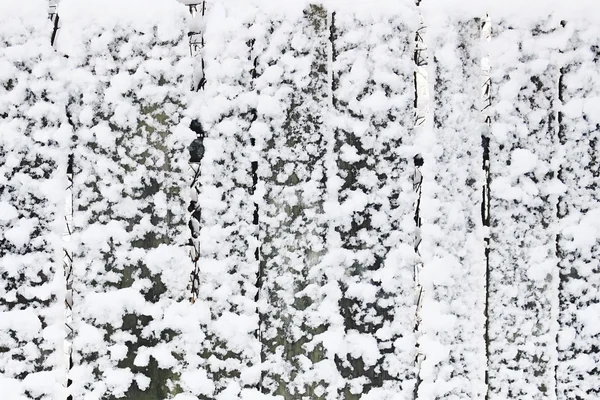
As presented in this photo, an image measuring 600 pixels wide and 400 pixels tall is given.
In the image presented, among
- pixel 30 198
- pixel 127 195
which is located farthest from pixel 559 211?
pixel 30 198

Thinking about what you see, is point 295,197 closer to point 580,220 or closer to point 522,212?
point 522,212

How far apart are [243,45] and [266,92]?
163 mm

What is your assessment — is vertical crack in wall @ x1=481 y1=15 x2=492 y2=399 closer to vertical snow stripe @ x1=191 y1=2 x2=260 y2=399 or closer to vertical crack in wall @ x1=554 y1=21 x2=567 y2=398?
vertical crack in wall @ x1=554 y1=21 x2=567 y2=398

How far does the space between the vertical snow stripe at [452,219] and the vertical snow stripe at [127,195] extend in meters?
0.78

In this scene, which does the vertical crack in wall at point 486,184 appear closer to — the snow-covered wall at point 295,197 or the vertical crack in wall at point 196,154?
the snow-covered wall at point 295,197

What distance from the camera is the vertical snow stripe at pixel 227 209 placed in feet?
5.30

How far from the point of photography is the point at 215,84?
63.7 inches

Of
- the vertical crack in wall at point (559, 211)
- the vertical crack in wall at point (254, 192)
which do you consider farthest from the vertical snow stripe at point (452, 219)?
the vertical crack in wall at point (254, 192)

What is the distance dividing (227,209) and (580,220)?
1154 mm

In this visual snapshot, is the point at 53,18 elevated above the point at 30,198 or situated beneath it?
elevated above

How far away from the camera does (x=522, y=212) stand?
5.60 ft

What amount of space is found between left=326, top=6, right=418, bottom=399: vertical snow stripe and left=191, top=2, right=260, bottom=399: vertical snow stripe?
27cm

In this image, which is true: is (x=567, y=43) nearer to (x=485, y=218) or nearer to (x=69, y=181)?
(x=485, y=218)

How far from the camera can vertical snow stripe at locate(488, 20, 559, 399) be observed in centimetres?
168
